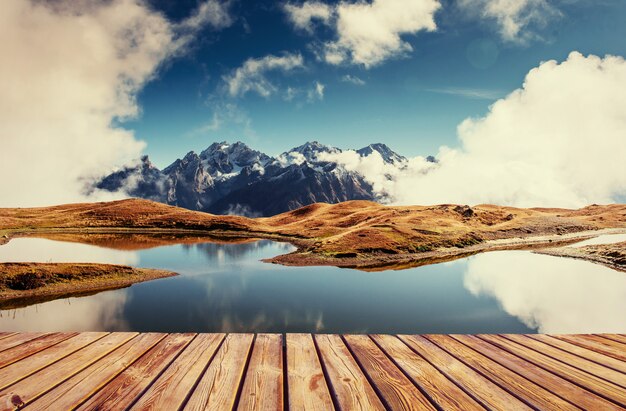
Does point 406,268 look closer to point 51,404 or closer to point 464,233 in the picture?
point 464,233

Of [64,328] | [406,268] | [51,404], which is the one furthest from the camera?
[406,268]

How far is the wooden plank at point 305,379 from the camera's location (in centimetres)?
511

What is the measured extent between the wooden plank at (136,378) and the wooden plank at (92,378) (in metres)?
0.13

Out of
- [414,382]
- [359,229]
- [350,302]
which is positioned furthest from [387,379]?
[359,229]

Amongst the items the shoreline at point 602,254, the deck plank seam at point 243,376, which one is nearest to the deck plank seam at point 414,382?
the deck plank seam at point 243,376

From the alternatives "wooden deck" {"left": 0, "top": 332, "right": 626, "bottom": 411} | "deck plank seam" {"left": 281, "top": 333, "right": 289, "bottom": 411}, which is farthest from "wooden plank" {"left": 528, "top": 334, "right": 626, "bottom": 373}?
"deck plank seam" {"left": 281, "top": 333, "right": 289, "bottom": 411}

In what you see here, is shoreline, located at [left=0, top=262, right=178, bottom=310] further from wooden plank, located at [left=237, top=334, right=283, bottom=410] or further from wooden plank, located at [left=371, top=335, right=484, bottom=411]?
wooden plank, located at [left=371, top=335, right=484, bottom=411]

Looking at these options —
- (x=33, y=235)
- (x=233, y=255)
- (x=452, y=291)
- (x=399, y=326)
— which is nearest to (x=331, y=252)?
(x=233, y=255)

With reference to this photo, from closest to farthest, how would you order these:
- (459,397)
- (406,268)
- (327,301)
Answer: (459,397), (327,301), (406,268)

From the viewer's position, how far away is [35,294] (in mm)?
39250

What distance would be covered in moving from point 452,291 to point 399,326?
15864 mm

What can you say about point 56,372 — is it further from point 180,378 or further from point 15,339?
point 15,339

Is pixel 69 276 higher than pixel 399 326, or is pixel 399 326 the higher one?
pixel 69 276

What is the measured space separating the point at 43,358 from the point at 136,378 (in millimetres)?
2258
